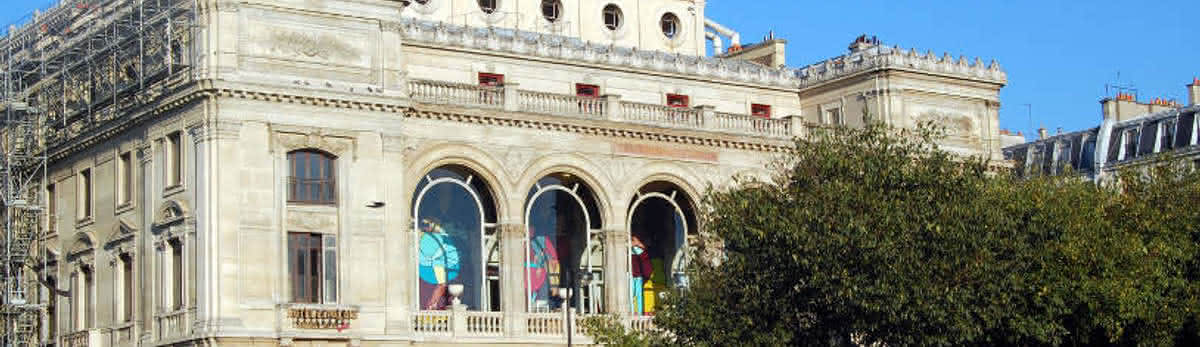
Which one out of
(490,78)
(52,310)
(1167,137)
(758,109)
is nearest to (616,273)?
(490,78)

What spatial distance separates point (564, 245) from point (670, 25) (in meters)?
14.7

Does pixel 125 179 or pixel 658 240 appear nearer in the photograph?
pixel 125 179

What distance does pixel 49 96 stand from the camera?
73.6 m

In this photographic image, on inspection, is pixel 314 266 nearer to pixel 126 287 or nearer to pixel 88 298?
pixel 126 287

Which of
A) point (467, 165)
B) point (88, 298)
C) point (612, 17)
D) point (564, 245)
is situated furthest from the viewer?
point (612, 17)

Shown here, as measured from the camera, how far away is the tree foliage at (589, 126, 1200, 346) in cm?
5741

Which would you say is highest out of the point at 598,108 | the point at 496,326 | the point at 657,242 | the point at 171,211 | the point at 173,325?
the point at 598,108

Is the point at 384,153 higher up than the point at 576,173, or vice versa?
the point at 384,153

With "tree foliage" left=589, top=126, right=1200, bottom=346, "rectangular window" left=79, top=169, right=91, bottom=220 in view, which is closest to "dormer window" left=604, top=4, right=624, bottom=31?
"rectangular window" left=79, top=169, right=91, bottom=220

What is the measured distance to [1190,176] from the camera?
213ft

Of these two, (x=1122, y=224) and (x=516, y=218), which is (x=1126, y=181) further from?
(x=516, y=218)

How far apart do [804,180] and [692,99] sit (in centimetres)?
1839

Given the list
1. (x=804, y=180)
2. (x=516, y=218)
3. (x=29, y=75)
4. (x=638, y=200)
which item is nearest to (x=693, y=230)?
(x=638, y=200)

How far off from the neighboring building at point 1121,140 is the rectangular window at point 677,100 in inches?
663
